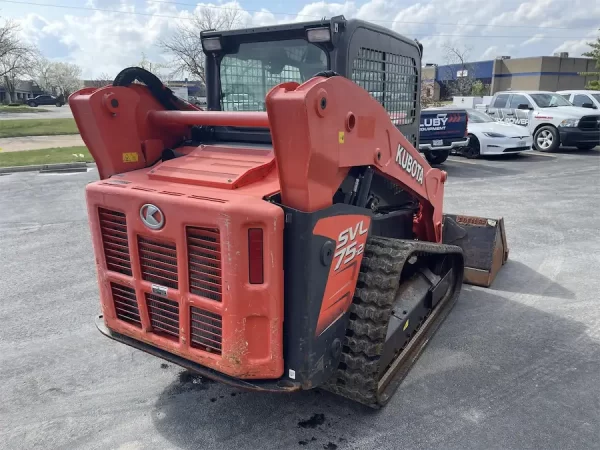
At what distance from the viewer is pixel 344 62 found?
3096 mm

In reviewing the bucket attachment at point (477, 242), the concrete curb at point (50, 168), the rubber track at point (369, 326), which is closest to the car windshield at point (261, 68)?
the rubber track at point (369, 326)

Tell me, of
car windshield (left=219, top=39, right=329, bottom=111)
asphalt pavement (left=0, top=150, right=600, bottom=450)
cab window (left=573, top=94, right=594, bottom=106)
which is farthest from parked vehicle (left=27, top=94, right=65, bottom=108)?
car windshield (left=219, top=39, right=329, bottom=111)

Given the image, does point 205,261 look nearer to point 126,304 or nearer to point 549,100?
point 126,304

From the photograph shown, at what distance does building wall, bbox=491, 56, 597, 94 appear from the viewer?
46.5 metres

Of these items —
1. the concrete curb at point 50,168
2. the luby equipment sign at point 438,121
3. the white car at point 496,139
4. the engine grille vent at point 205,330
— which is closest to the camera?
the engine grille vent at point 205,330

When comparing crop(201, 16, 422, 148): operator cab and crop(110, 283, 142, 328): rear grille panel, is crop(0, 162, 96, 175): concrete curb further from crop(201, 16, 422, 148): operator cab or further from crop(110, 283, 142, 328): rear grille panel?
crop(110, 283, 142, 328): rear grille panel

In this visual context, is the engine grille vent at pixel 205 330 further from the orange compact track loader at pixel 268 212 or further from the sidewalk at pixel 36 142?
the sidewalk at pixel 36 142

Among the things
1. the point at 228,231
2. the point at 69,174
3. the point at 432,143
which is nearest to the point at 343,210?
the point at 228,231

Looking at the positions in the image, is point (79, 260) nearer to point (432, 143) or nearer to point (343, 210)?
point (343, 210)

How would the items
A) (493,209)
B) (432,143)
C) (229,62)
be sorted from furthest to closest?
(432,143)
(493,209)
(229,62)

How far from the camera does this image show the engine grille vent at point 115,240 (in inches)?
113

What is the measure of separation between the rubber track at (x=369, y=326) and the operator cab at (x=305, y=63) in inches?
45.9

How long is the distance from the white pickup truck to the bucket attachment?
11.2 m

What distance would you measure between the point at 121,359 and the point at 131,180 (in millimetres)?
1622
